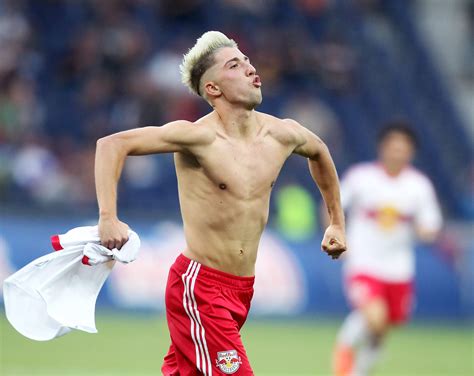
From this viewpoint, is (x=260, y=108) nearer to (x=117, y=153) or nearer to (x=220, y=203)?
(x=220, y=203)

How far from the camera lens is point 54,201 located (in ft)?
55.9

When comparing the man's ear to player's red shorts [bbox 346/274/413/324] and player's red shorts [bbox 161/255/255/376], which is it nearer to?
player's red shorts [bbox 161/255/255/376]

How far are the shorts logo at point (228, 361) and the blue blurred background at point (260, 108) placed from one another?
31.4 feet

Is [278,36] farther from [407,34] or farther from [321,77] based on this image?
[407,34]

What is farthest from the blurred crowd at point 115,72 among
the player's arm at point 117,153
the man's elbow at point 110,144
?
the man's elbow at point 110,144

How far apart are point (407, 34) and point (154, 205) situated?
31.1ft

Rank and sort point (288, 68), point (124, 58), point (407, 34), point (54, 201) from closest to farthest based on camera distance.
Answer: point (54, 201)
point (124, 58)
point (288, 68)
point (407, 34)

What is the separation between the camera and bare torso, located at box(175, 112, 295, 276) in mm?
6902

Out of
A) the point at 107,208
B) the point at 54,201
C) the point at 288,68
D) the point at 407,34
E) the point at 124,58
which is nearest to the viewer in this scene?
the point at 107,208

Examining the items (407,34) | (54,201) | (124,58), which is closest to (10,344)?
(54,201)

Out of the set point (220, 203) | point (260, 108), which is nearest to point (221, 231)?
point (220, 203)

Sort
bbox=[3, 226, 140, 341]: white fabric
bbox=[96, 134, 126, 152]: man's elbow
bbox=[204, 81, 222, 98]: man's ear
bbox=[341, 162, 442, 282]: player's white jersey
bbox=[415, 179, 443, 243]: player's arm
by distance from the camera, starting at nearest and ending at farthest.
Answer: bbox=[96, 134, 126, 152]: man's elbow
bbox=[3, 226, 140, 341]: white fabric
bbox=[204, 81, 222, 98]: man's ear
bbox=[415, 179, 443, 243]: player's arm
bbox=[341, 162, 442, 282]: player's white jersey

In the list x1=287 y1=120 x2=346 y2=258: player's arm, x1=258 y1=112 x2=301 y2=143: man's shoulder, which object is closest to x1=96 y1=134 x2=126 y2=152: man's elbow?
x1=258 y1=112 x2=301 y2=143: man's shoulder

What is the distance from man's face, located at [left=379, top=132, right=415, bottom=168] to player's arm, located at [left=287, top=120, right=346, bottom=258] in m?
4.09
